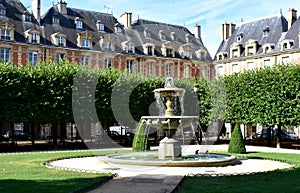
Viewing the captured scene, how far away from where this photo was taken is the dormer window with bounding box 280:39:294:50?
42322 mm

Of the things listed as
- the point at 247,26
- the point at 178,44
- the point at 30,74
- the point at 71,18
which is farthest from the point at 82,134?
the point at 247,26

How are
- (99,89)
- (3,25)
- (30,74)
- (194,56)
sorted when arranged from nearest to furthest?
1. (30,74)
2. (99,89)
3. (3,25)
4. (194,56)

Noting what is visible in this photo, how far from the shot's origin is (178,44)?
50.3 meters

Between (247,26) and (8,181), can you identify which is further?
(247,26)

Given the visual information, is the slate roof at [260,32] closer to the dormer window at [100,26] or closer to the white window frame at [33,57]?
the dormer window at [100,26]

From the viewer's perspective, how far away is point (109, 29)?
46.3m

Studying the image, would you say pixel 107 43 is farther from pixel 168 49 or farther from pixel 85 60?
pixel 168 49

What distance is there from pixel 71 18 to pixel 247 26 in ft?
64.5

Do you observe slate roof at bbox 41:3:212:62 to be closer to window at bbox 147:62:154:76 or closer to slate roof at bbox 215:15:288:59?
window at bbox 147:62:154:76

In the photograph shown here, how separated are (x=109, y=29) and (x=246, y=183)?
36.8 m

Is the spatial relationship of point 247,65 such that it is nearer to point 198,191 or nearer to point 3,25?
point 3,25

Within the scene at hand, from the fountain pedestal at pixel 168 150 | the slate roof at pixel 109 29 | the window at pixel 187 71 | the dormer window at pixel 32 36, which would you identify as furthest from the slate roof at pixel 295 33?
the fountain pedestal at pixel 168 150

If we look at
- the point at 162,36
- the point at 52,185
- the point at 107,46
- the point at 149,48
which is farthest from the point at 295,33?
the point at 52,185

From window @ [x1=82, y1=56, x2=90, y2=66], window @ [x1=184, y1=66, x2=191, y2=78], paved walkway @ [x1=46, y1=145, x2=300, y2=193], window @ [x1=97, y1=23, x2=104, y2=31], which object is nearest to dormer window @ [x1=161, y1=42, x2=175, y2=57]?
window @ [x1=184, y1=66, x2=191, y2=78]
